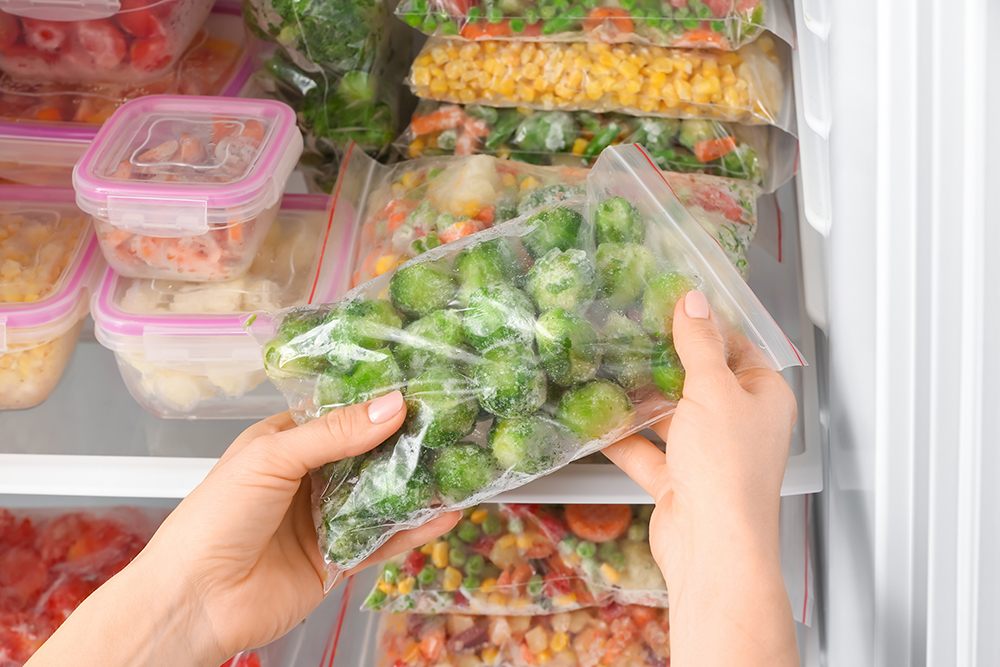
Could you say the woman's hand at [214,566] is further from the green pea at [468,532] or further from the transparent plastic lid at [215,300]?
the green pea at [468,532]

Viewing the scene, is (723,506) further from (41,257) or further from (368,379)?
(41,257)

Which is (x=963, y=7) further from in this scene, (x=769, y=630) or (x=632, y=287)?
(x=769, y=630)

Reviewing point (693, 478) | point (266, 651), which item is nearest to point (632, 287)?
point (693, 478)

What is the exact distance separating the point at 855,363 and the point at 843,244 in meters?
0.12

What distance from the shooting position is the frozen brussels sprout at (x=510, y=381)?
67 cm

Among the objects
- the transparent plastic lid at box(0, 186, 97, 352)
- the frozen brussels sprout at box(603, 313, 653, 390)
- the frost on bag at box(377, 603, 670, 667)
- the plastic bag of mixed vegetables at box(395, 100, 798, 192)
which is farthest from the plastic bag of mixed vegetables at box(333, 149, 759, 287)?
the frost on bag at box(377, 603, 670, 667)

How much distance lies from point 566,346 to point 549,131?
0.49 metres

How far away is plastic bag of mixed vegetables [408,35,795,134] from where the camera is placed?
962mm

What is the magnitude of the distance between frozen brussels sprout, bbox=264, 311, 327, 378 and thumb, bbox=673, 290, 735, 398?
350mm

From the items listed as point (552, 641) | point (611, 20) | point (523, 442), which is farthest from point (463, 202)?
point (552, 641)

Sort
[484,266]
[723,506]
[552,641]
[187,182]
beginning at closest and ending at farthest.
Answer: [723,506] → [484,266] → [187,182] → [552,641]

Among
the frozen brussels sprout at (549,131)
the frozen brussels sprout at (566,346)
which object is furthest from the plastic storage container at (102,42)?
the frozen brussels sprout at (566,346)

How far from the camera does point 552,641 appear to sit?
1.12 m

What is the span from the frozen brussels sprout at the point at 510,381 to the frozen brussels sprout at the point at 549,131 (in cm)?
48
